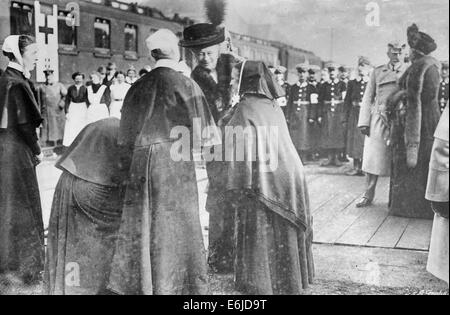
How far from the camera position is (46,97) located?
5074 mm

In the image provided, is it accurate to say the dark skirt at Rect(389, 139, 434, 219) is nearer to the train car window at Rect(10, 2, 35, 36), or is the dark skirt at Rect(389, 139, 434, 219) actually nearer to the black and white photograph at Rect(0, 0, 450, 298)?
the black and white photograph at Rect(0, 0, 450, 298)

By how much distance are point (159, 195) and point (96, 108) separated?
1031 mm

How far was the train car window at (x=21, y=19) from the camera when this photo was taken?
4746 millimetres

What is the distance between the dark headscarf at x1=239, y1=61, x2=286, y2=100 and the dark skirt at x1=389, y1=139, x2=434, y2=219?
43.7 inches

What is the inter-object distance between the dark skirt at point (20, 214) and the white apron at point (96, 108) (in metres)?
0.56

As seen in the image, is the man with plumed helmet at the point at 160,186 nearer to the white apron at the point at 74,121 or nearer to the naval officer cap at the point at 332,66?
the white apron at the point at 74,121

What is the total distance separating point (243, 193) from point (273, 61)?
1008 millimetres

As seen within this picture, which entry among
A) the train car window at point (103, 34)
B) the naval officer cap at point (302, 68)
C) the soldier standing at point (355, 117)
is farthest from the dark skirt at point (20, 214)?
the soldier standing at point (355, 117)

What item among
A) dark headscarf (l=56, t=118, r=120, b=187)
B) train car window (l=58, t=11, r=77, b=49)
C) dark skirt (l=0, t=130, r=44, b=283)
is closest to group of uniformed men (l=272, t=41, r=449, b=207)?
dark headscarf (l=56, t=118, r=120, b=187)

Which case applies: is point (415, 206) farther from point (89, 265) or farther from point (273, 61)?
point (89, 265)

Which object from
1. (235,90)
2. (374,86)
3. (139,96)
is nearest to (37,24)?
(139,96)

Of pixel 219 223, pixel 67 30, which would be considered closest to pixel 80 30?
pixel 67 30

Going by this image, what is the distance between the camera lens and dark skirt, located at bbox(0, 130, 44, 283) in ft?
15.1
